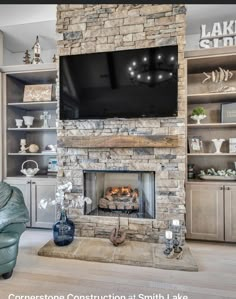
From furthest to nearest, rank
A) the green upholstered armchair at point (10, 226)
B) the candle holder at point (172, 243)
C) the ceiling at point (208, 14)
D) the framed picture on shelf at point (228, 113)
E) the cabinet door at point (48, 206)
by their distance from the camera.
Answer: the cabinet door at point (48, 206)
the framed picture on shelf at point (228, 113)
the ceiling at point (208, 14)
the candle holder at point (172, 243)
the green upholstered armchair at point (10, 226)

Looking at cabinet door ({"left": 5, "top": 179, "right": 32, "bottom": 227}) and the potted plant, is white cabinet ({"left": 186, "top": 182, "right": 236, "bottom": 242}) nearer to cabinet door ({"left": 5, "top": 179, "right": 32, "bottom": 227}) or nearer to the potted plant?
the potted plant

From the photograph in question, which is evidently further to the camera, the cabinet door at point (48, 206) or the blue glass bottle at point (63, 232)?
the cabinet door at point (48, 206)

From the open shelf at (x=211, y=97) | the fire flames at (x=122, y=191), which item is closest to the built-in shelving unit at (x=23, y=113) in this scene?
the fire flames at (x=122, y=191)

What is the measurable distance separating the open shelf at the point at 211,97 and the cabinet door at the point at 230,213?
1.20 meters

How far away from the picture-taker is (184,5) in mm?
2643

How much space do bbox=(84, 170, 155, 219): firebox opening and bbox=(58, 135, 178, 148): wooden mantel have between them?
1.31ft

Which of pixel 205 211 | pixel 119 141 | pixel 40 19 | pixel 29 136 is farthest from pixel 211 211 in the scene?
pixel 40 19

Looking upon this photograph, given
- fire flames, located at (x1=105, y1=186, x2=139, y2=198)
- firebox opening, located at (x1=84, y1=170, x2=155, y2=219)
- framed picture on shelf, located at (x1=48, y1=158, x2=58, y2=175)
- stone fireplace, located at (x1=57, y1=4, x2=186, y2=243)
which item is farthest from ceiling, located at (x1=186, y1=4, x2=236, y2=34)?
framed picture on shelf, located at (x1=48, y1=158, x2=58, y2=175)

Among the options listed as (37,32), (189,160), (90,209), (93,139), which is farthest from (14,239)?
(37,32)

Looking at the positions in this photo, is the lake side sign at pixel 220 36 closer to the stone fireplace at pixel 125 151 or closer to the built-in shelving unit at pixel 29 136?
the stone fireplace at pixel 125 151

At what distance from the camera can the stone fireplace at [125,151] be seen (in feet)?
8.82

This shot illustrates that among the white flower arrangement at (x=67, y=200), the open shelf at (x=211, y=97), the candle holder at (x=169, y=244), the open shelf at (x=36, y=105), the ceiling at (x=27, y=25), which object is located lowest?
the candle holder at (x=169, y=244)

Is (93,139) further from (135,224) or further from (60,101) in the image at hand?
(135,224)

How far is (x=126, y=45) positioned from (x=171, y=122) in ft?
3.80
